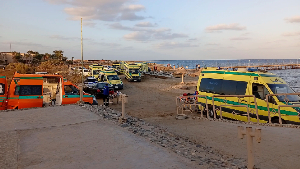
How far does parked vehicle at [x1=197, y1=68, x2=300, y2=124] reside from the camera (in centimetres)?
1024

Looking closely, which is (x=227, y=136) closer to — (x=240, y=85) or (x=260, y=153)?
(x=260, y=153)

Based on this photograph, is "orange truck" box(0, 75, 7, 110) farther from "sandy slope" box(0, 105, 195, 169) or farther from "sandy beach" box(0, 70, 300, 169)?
"sandy slope" box(0, 105, 195, 169)

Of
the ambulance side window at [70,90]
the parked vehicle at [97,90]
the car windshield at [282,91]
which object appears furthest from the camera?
the parked vehicle at [97,90]

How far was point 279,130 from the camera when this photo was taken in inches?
351

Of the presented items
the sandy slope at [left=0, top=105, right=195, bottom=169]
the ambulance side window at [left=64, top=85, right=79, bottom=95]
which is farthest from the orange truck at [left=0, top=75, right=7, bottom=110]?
the sandy slope at [left=0, top=105, right=195, bottom=169]

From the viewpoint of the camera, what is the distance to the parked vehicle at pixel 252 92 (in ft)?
33.6

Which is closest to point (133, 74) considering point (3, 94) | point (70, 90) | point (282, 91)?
point (70, 90)

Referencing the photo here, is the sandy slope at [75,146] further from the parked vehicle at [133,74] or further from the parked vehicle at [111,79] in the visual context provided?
the parked vehicle at [133,74]

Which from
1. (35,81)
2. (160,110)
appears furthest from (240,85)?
(35,81)

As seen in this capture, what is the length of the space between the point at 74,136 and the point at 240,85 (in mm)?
8440

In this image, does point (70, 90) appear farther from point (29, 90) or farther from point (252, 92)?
point (252, 92)

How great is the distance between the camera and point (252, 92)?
11.5 metres

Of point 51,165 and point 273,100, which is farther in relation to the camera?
point 273,100

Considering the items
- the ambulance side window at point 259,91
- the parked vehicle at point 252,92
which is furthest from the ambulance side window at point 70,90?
the ambulance side window at point 259,91
